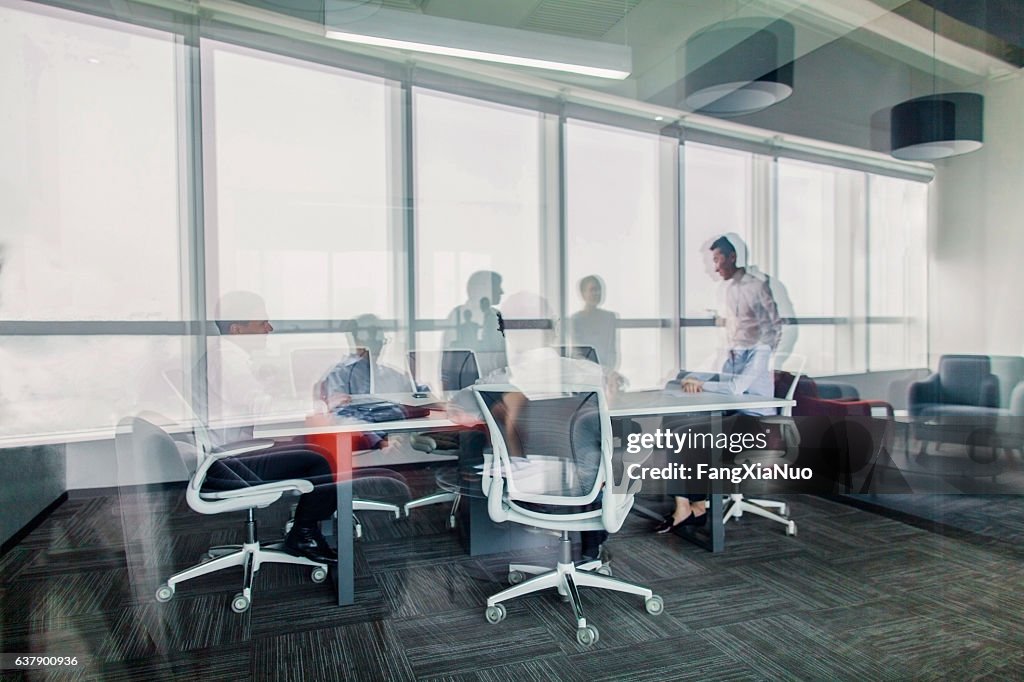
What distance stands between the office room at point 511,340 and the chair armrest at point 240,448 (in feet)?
0.05

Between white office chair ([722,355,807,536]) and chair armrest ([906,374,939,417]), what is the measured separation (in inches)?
22.1

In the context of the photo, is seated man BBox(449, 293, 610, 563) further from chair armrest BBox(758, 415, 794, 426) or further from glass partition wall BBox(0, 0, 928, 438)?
chair armrest BBox(758, 415, 794, 426)

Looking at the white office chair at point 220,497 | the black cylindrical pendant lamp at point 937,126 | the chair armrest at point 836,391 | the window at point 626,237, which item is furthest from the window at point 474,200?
the black cylindrical pendant lamp at point 937,126

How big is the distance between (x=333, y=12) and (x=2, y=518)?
2.18m

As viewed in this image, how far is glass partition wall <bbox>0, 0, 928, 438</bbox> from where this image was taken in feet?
6.89

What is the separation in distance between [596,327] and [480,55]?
136 centimetres

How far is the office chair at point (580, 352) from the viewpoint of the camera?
9.87ft

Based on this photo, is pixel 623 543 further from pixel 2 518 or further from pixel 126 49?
pixel 126 49

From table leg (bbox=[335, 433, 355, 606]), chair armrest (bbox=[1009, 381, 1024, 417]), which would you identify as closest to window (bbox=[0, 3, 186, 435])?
table leg (bbox=[335, 433, 355, 606])

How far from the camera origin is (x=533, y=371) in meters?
2.75

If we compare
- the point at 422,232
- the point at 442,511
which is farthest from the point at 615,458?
the point at 422,232

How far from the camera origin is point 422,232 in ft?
9.57

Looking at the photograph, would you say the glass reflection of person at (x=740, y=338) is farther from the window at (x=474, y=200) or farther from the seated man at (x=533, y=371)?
the window at (x=474, y=200)

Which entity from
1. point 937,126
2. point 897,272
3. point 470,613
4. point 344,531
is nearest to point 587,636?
point 470,613
